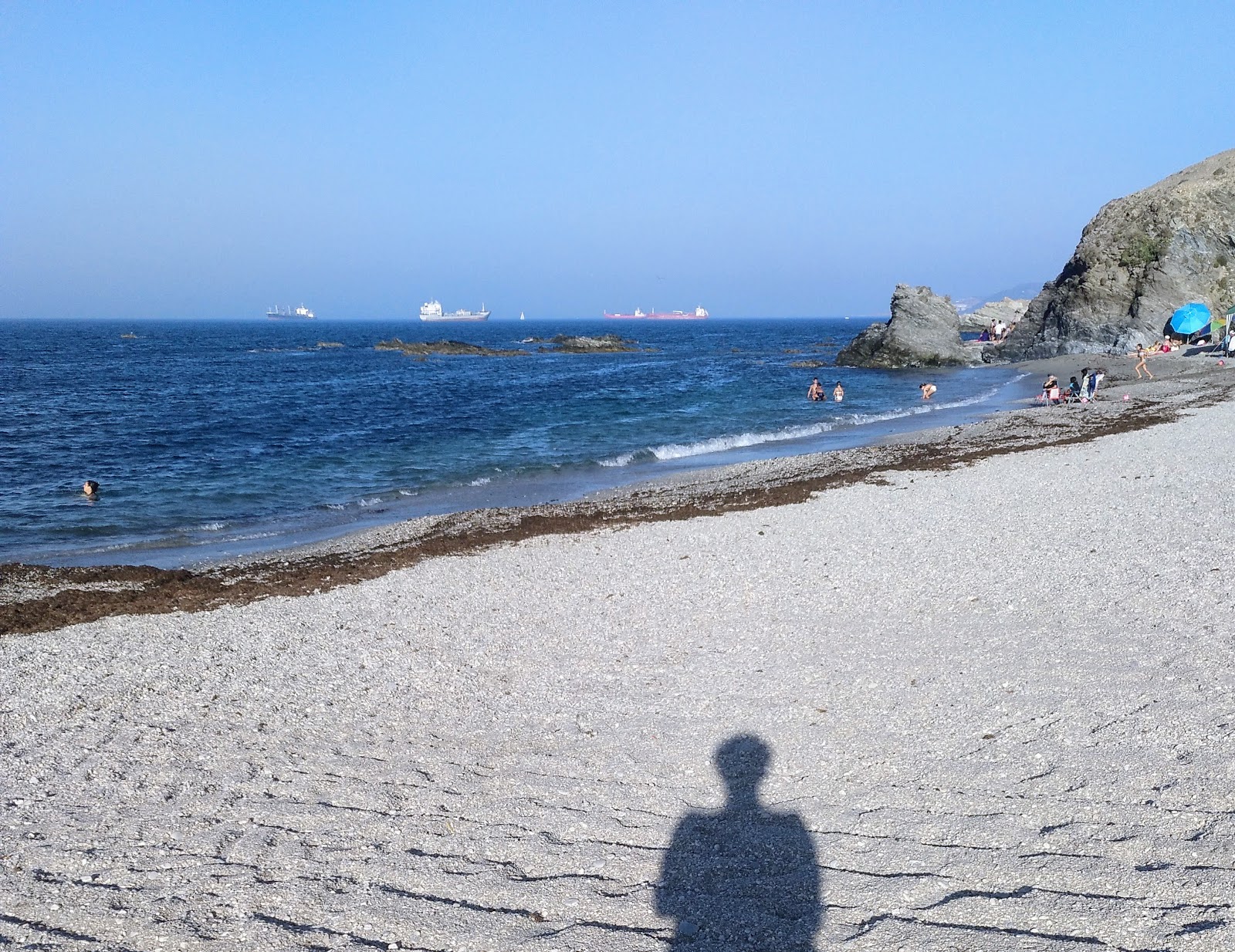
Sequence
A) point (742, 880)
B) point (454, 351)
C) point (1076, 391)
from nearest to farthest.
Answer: point (742, 880)
point (1076, 391)
point (454, 351)

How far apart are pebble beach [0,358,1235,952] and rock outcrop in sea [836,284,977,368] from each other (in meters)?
45.4

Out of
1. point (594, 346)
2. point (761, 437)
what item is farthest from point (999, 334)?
point (761, 437)

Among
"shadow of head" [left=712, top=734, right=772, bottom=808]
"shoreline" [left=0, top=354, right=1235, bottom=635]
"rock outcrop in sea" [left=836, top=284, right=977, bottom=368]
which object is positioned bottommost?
"shadow of head" [left=712, top=734, right=772, bottom=808]

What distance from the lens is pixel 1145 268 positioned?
4856 cm

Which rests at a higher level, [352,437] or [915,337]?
[915,337]

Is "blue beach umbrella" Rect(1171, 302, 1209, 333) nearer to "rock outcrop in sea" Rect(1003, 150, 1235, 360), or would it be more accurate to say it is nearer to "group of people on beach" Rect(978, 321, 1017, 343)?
"rock outcrop in sea" Rect(1003, 150, 1235, 360)

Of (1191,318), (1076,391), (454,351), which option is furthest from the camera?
(454,351)

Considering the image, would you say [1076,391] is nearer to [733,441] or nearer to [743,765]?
[733,441]

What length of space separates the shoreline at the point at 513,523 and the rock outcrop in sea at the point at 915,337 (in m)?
28.3

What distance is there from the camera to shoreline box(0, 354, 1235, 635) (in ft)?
36.8

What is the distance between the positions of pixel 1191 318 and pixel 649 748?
49720 millimetres

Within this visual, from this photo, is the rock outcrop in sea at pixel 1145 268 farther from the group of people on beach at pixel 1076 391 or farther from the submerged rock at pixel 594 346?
the submerged rock at pixel 594 346

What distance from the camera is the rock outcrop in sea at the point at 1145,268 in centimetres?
4744

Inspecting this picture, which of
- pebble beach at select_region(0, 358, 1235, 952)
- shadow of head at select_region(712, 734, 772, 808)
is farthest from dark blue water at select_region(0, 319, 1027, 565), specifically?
shadow of head at select_region(712, 734, 772, 808)
